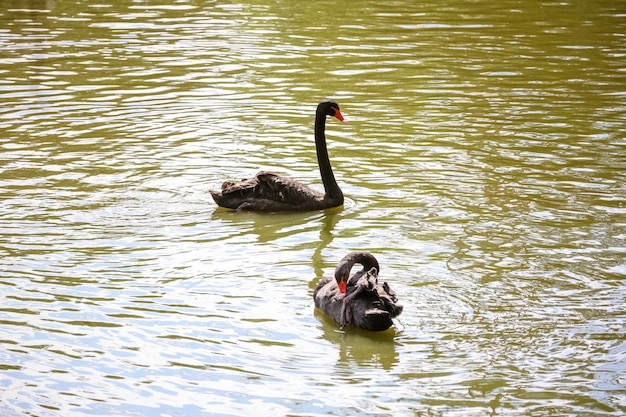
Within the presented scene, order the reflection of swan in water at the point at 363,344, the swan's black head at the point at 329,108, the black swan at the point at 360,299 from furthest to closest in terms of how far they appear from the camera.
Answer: the swan's black head at the point at 329,108
the black swan at the point at 360,299
the reflection of swan in water at the point at 363,344

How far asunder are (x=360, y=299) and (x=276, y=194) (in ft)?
9.66

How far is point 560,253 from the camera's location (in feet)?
28.5

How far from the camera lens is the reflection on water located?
261 inches

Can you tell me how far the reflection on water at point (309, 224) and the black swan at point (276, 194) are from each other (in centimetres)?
12

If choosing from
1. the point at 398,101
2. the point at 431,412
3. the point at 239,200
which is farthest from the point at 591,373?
the point at 398,101

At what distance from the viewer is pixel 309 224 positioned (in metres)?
9.95

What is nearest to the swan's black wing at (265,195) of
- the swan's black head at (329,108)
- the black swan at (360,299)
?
the swan's black head at (329,108)

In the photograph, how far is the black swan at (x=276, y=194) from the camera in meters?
9.99

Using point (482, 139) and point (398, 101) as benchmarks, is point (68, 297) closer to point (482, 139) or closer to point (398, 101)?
point (482, 139)

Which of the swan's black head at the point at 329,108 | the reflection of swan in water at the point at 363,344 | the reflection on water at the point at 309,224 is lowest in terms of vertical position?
the reflection of swan in water at the point at 363,344

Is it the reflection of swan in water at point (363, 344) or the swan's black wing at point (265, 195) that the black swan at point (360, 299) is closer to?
the reflection of swan in water at point (363, 344)

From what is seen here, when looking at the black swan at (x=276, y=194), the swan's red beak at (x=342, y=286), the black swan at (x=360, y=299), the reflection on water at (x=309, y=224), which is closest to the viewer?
the reflection on water at (x=309, y=224)

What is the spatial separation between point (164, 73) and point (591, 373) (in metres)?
10.4

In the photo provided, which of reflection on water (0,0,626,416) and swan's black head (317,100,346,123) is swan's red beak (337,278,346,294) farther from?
swan's black head (317,100,346,123)
